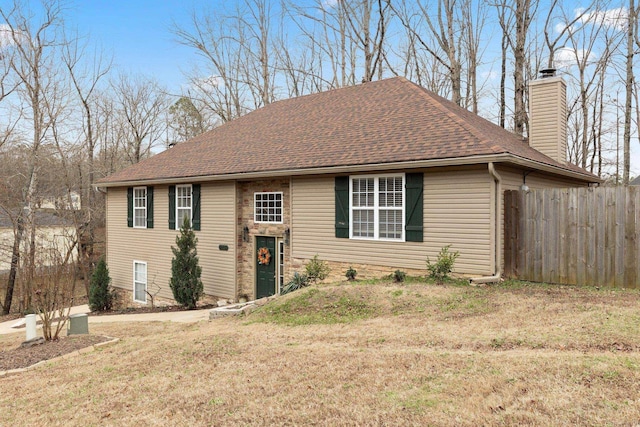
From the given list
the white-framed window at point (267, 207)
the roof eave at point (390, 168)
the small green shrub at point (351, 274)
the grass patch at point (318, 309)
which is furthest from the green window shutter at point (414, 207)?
the white-framed window at point (267, 207)

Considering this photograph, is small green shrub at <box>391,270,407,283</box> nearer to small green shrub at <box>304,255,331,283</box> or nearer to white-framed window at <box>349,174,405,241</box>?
white-framed window at <box>349,174,405,241</box>

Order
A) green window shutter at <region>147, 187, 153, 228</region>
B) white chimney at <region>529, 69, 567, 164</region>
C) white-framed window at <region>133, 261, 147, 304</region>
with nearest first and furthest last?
white chimney at <region>529, 69, 567, 164</region> → green window shutter at <region>147, 187, 153, 228</region> → white-framed window at <region>133, 261, 147, 304</region>

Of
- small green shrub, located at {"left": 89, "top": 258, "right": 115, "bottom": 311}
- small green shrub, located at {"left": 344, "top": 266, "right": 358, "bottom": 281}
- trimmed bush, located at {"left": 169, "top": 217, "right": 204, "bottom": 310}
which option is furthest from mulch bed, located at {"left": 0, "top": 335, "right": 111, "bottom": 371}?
small green shrub, located at {"left": 89, "top": 258, "right": 115, "bottom": 311}

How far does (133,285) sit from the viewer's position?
622 inches

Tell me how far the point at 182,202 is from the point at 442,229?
8598 mm

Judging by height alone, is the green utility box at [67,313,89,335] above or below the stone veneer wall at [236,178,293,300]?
below

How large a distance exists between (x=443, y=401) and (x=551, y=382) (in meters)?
0.98

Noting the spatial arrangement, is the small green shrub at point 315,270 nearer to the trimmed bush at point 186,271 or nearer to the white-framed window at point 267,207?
the white-framed window at point 267,207

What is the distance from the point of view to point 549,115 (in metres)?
12.5

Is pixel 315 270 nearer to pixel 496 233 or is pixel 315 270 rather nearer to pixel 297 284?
pixel 297 284

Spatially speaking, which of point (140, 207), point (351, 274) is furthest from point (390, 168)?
point (140, 207)

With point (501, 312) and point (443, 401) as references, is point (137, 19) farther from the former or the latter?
point (443, 401)

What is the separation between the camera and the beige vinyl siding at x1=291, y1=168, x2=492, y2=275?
8.83 meters

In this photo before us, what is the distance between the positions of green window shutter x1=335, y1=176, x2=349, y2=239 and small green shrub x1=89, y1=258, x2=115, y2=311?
29.8ft
